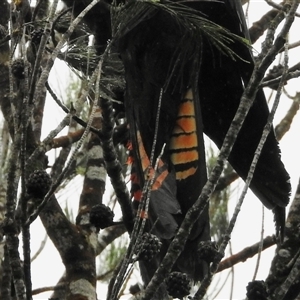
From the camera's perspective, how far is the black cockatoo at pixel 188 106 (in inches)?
121

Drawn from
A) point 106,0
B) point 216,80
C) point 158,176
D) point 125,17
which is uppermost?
point 106,0

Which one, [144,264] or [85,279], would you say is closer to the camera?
[144,264]

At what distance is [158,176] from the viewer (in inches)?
118

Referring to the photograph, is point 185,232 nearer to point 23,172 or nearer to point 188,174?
point 23,172

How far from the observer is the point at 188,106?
3.29 meters

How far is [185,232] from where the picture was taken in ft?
7.13

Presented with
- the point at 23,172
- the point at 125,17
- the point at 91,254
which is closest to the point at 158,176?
the point at 91,254

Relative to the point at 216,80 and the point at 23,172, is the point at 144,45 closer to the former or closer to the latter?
the point at 216,80

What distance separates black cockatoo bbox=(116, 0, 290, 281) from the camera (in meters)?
3.08

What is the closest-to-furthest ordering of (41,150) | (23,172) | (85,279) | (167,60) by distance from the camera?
(23,172) < (41,150) < (85,279) < (167,60)

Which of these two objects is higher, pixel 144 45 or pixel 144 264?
pixel 144 45

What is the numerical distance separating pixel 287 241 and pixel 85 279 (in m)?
0.77

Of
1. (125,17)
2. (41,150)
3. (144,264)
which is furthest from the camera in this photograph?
(144,264)

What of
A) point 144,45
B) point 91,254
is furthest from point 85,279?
point 144,45
